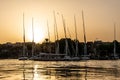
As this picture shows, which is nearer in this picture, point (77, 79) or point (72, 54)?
point (77, 79)

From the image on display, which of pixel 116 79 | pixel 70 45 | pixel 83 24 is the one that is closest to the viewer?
pixel 116 79

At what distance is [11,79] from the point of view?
64500mm

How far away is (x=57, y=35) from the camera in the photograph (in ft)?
577

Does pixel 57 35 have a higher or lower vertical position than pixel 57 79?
higher

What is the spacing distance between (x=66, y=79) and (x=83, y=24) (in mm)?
103679

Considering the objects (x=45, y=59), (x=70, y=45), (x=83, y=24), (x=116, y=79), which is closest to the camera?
(x=116, y=79)

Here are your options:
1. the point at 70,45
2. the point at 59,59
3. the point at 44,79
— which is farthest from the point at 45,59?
the point at 44,79

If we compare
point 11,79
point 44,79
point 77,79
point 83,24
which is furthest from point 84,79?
point 83,24

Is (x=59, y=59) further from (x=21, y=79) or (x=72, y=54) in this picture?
(x=21, y=79)

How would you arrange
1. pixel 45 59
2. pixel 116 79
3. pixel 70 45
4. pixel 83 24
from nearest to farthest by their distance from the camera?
pixel 116 79, pixel 83 24, pixel 45 59, pixel 70 45

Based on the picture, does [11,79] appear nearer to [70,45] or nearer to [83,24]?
[83,24]

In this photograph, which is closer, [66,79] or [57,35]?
[66,79]

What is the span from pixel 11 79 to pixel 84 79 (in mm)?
10451

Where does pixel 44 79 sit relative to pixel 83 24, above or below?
below
